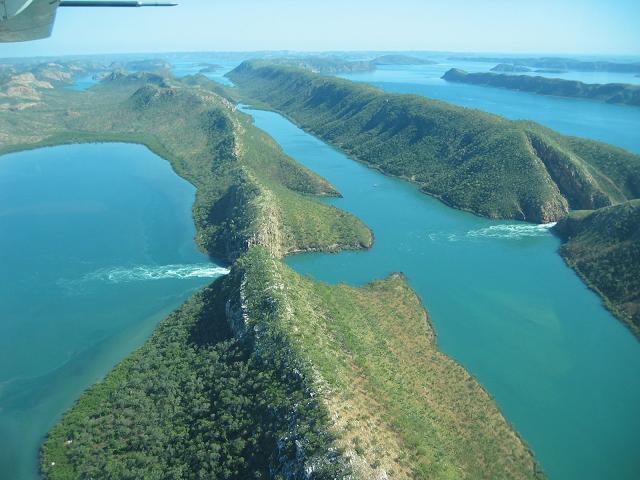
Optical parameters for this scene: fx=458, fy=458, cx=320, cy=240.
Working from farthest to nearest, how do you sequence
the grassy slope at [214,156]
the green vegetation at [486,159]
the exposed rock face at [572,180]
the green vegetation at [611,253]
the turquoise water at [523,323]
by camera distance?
the green vegetation at [486,159] → the exposed rock face at [572,180] → the grassy slope at [214,156] → the green vegetation at [611,253] → the turquoise water at [523,323]

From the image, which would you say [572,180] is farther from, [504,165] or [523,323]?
[523,323]

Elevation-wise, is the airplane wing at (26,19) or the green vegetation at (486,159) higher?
the airplane wing at (26,19)

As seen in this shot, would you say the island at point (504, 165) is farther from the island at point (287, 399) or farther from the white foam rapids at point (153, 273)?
the white foam rapids at point (153, 273)

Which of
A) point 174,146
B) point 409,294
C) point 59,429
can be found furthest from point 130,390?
point 174,146

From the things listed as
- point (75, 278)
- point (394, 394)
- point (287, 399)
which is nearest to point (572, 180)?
point (394, 394)

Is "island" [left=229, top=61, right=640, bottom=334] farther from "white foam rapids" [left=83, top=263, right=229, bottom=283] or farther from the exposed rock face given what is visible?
"white foam rapids" [left=83, top=263, right=229, bottom=283]

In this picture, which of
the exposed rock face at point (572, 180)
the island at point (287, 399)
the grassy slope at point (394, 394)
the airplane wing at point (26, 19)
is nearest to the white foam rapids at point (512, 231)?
the exposed rock face at point (572, 180)

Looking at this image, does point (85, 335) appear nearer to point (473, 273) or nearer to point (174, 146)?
point (473, 273)

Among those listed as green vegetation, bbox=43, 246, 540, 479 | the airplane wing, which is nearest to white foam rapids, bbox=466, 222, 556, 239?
green vegetation, bbox=43, 246, 540, 479
